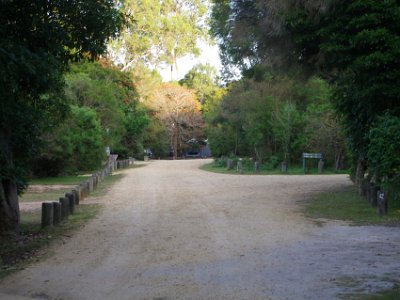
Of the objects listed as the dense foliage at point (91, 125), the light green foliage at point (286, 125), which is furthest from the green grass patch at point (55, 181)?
the light green foliage at point (286, 125)

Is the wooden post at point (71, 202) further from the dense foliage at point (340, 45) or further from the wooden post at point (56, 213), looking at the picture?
the dense foliage at point (340, 45)

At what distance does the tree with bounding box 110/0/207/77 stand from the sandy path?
1865 inches

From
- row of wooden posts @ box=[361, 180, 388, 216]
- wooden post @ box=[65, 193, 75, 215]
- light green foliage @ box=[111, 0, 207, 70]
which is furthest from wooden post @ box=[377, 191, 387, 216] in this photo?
light green foliage @ box=[111, 0, 207, 70]

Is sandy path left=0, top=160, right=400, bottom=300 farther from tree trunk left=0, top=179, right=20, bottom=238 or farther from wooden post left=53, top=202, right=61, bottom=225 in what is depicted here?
tree trunk left=0, top=179, right=20, bottom=238

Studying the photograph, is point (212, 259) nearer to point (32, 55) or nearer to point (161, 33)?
point (32, 55)

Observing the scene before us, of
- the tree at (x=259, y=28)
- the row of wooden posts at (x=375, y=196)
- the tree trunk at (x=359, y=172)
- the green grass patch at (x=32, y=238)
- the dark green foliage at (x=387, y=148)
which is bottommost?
the green grass patch at (x=32, y=238)

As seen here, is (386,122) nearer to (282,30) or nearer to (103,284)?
(282,30)

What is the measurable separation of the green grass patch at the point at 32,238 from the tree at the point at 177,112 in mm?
48674

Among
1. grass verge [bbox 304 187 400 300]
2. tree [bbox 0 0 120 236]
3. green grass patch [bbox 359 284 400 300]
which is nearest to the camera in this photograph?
green grass patch [bbox 359 284 400 300]

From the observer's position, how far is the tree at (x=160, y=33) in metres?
60.0

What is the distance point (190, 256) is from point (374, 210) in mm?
7691

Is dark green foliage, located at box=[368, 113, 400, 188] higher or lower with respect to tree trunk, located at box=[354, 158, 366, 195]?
higher

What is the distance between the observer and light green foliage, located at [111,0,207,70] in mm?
60000

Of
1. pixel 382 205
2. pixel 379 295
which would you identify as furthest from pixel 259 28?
pixel 379 295
